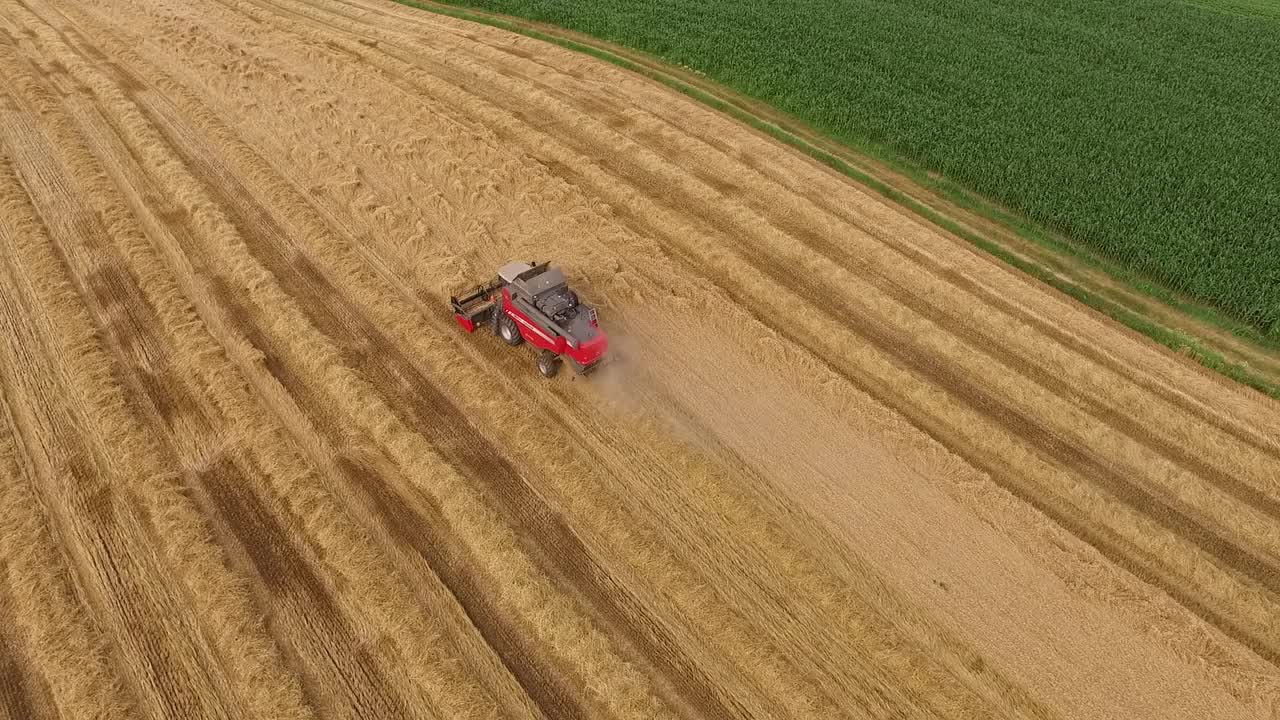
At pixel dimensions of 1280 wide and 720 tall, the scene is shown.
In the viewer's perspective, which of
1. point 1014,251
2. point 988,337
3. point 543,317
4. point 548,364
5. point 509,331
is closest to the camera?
point 543,317

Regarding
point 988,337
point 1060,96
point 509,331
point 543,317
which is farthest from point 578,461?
point 1060,96

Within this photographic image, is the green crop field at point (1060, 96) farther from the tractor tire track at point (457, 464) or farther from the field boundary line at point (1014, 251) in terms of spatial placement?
the tractor tire track at point (457, 464)

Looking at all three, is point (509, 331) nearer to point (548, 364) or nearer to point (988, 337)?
point (548, 364)

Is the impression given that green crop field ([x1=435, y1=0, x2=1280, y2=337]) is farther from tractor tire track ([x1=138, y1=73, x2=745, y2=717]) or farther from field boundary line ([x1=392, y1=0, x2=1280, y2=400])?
tractor tire track ([x1=138, y1=73, x2=745, y2=717])

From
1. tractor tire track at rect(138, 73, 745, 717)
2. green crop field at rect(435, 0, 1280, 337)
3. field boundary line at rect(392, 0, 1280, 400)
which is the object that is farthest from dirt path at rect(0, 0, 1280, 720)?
green crop field at rect(435, 0, 1280, 337)

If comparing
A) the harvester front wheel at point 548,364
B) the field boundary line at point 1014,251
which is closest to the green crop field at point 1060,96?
the field boundary line at point 1014,251

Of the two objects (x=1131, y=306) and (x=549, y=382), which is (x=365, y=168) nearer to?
(x=549, y=382)

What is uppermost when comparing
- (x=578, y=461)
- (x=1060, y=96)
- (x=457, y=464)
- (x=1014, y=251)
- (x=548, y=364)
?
(x=1060, y=96)
